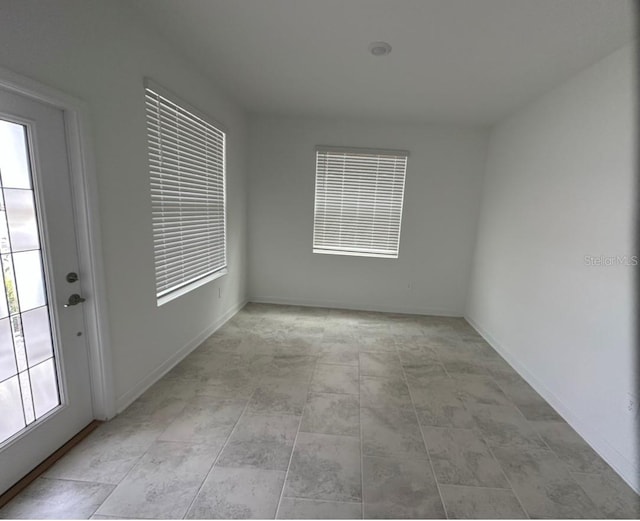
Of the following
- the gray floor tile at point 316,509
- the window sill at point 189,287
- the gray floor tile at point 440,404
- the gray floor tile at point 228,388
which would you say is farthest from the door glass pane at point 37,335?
the gray floor tile at point 440,404

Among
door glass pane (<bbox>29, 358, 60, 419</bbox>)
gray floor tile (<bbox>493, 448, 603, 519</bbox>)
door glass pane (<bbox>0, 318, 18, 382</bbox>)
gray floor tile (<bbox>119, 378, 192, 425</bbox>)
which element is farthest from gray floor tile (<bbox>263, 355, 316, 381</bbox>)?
door glass pane (<bbox>0, 318, 18, 382</bbox>)

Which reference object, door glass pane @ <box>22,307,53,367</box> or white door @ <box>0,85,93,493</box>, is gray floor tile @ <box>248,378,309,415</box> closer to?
white door @ <box>0,85,93,493</box>

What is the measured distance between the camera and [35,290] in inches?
59.4

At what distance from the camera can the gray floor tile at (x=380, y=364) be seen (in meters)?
2.72

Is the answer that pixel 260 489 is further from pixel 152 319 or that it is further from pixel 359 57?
pixel 359 57

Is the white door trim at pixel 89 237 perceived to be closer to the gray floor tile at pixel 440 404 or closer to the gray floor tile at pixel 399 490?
the gray floor tile at pixel 399 490

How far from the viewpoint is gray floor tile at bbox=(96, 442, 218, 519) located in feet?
4.56

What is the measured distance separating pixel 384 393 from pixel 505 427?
88 centimetres

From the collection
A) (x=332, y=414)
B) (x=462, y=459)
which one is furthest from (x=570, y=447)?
(x=332, y=414)

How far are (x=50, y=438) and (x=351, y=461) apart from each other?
1746mm

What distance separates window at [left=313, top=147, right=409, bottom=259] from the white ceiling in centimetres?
100

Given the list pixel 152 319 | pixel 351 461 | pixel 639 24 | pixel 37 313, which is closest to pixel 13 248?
pixel 37 313

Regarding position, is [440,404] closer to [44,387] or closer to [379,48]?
→ [44,387]

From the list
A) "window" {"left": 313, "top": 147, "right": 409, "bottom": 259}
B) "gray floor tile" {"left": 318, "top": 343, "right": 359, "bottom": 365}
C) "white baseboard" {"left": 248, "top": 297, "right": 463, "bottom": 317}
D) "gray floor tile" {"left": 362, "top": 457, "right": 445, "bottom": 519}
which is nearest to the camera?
"gray floor tile" {"left": 362, "top": 457, "right": 445, "bottom": 519}
